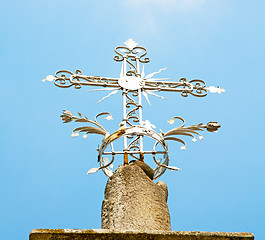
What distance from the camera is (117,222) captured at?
4.41 metres

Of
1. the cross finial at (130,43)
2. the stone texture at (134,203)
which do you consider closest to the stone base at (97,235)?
the stone texture at (134,203)

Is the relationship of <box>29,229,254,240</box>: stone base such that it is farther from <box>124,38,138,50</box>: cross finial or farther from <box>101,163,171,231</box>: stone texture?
<box>124,38,138,50</box>: cross finial

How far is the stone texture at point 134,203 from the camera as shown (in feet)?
14.4

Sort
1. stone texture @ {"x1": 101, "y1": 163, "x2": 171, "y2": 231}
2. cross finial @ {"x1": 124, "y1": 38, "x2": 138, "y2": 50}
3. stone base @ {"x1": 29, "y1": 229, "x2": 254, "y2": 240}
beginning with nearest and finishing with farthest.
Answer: stone base @ {"x1": 29, "y1": 229, "x2": 254, "y2": 240} → stone texture @ {"x1": 101, "y1": 163, "x2": 171, "y2": 231} → cross finial @ {"x1": 124, "y1": 38, "x2": 138, "y2": 50}

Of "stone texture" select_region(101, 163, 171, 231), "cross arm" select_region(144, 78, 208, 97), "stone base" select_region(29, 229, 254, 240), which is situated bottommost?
"stone base" select_region(29, 229, 254, 240)

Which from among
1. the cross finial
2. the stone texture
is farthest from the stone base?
the cross finial

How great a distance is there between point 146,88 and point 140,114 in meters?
0.50

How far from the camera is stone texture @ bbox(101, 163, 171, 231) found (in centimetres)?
440

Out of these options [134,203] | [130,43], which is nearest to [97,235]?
[134,203]

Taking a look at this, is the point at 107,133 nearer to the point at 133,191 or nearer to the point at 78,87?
the point at 133,191

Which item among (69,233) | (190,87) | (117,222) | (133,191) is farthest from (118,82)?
(69,233)

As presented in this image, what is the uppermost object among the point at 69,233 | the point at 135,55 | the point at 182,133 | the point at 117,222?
the point at 135,55

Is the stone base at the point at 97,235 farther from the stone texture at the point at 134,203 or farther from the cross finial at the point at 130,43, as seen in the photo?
the cross finial at the point at 130,43

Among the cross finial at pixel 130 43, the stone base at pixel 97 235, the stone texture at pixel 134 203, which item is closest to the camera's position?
the stone base at pixel 97 235
